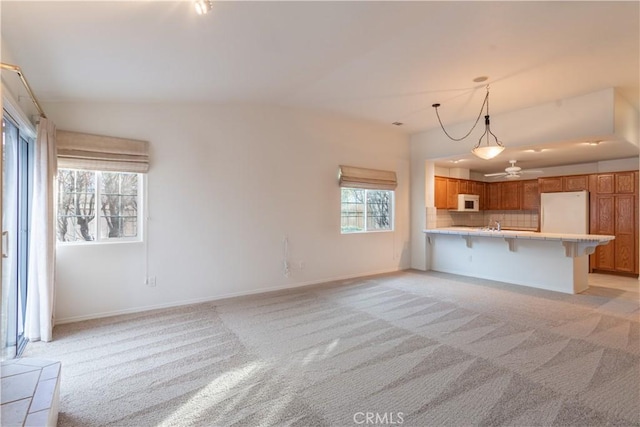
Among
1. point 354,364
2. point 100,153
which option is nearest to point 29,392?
point 354,364

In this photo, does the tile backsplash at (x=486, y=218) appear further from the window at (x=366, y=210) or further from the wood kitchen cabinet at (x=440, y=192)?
the window at (x=366, y=210)

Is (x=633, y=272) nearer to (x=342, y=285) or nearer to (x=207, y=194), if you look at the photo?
(x=342, y=285)

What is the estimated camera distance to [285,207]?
515 centimetres

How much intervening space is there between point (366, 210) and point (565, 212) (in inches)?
171

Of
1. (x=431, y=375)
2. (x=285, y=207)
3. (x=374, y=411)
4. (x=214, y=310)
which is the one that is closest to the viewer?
(x=374, y=411)

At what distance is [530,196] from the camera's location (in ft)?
24.7

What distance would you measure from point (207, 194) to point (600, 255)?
7841mm

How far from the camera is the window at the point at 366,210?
6020 mm

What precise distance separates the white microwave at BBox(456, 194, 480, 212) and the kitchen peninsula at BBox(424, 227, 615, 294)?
1.25 meters

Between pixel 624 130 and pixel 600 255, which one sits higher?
pixel 624 130

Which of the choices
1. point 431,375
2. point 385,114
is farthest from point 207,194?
point 431,375

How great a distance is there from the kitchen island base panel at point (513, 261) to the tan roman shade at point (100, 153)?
5.65m

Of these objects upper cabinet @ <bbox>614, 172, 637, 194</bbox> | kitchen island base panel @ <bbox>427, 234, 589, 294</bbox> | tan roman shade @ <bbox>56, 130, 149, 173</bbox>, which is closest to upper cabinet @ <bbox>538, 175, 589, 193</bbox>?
upper cabinet @ <bbox>614, 172, 637, 194</bbox>

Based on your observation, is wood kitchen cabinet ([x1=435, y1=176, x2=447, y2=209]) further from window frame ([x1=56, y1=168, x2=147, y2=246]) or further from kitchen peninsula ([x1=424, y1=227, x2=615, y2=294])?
window frame ([x1=56, y1=168, x2=147, y2=246])
